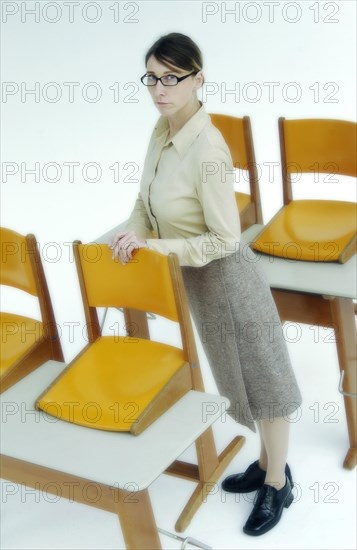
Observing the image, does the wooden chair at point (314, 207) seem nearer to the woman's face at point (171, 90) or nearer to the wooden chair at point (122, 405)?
the wooden chair at point (122, 405)

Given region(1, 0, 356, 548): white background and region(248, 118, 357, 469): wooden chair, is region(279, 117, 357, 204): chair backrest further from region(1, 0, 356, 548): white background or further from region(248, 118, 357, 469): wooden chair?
region(1, 0, 356, 548): white background

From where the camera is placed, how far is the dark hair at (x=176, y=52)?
2.24 meters

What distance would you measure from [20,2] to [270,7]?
1.60m

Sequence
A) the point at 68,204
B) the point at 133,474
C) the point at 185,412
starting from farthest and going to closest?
the point at 68,204 → the point at 185,412 → the point at 133,474

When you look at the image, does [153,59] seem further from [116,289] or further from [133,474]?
[133,474]

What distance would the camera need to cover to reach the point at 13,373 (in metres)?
2.43

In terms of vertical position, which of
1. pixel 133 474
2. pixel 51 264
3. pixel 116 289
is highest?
pixel 116 289

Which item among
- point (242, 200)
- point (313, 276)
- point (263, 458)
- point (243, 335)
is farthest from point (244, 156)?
point (263, 458)

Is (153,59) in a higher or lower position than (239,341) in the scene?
higher

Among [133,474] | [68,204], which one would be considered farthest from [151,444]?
[68,204]

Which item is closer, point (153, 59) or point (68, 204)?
point (153, 59)

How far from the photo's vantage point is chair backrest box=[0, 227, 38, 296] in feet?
8.34

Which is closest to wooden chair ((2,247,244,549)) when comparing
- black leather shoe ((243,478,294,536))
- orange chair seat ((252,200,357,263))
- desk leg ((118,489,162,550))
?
desk leg ((118,489,162,550))

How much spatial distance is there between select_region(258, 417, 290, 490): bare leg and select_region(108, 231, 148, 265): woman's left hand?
703 mm
